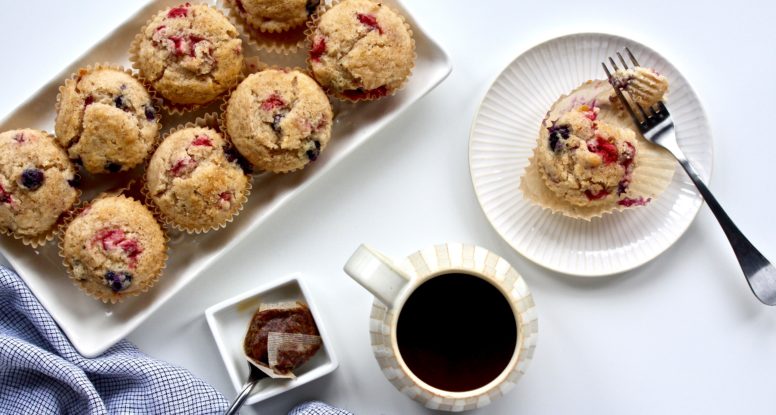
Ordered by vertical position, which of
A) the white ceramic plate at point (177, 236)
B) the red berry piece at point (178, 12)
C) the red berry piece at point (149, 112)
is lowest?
the white ceramic plate at point (177, 236)

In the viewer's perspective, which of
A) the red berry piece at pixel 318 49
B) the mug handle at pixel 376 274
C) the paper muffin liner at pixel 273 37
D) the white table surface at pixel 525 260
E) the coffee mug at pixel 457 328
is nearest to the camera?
the mug handle at pixel 376 274

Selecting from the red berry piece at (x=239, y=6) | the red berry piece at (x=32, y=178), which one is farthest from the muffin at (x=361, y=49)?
the red berry piece at (x=32, y=178)

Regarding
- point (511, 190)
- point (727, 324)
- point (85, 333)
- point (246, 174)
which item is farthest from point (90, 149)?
point (727, 324)

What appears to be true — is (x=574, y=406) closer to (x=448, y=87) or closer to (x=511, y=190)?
(x=511, y=190)

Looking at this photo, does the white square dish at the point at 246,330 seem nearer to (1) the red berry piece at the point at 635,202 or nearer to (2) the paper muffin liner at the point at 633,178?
(2) the paper muffin liner at the point at 633,178

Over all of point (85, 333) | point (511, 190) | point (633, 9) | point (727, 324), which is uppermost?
point (85, 333)

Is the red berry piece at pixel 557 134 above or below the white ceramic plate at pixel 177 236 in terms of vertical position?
below

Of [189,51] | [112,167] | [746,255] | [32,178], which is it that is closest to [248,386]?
[112,167]

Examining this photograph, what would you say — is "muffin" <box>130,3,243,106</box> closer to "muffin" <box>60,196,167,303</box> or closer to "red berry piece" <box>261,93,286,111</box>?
"red berry piece" <box>261,93,286,111</box>
